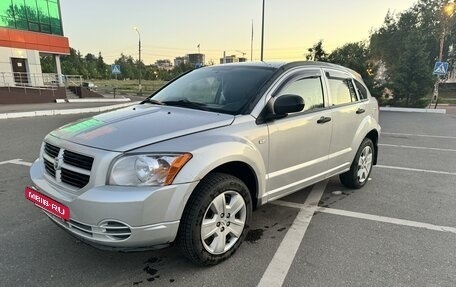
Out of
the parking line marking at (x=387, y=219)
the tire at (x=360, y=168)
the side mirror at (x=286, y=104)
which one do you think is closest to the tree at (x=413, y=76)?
the tire at (x=360, y=168)

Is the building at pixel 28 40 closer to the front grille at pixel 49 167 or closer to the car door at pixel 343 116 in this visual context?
the front grille at pixel 49 167

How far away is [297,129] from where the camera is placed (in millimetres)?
3654

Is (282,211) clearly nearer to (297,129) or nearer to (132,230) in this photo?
(297,129)

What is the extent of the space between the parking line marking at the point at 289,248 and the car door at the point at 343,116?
61 centimetres

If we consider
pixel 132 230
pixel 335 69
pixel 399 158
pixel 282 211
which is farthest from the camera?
pixel 399 158

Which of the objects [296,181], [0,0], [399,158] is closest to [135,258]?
[296,181]

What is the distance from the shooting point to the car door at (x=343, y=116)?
4.31m

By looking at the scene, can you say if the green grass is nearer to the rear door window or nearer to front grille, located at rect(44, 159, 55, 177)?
the rear door window

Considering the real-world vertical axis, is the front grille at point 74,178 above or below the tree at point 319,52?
below

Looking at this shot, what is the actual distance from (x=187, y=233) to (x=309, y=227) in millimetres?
1664

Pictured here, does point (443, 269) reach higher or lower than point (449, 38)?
lower

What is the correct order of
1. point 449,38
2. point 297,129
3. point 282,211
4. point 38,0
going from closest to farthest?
point 297,129 < point 282,211 < point 38,0 < point 449,38

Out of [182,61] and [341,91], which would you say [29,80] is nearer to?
[341,91]

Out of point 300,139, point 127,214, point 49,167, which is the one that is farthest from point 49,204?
point 300,139
